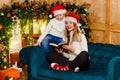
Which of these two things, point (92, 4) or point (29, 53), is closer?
point (29, 53)

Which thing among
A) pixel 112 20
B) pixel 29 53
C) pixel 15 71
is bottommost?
pixel 15 71

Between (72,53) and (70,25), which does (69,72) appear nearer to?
(72,53)

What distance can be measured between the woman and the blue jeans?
11 cm

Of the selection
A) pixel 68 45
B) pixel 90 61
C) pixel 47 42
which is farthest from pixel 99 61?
pixel 47 42

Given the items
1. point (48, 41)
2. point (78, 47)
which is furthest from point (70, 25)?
point (48, 41)

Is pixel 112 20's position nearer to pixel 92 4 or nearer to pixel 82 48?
pixel 92 4

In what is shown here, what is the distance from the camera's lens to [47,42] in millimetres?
4367

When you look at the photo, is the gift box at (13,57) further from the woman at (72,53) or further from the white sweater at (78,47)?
the white sweater at (78,47)

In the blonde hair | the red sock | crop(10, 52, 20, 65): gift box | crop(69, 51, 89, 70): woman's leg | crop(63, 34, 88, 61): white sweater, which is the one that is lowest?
crop(10, 52, 20, 65): gift box

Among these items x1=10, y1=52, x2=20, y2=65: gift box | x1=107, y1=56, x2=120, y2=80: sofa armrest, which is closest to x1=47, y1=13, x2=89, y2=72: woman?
x1=107, y1=56, x2=120, y2=80: sofa armrest

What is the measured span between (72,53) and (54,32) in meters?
0.50

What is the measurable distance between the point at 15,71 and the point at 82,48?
1.11 m

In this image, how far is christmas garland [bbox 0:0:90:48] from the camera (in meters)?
5.19

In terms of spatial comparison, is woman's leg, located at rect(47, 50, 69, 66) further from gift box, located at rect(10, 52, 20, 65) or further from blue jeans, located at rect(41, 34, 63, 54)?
gift box, located at rect(10, 52, 20, 65)
